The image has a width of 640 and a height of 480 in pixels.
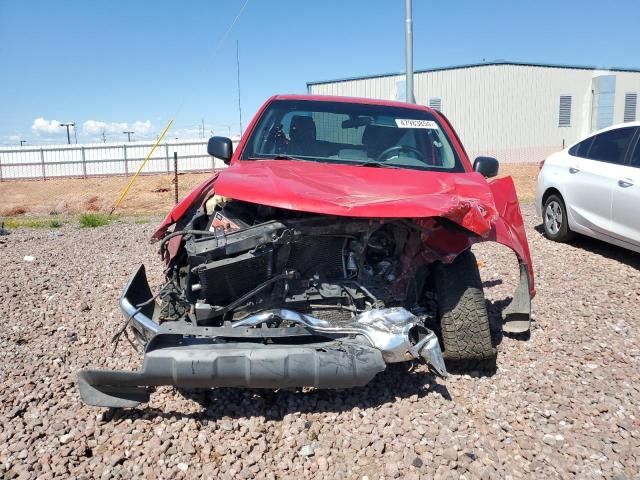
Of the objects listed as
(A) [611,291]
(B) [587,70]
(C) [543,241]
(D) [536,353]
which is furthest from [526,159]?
(D) [536,353]

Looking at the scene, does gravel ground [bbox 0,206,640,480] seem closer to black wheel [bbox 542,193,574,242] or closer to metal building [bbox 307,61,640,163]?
black wheel [bbox 542,193,574,242]

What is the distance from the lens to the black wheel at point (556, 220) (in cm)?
720

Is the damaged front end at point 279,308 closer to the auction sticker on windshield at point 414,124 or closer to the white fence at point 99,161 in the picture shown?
the auction sticker on windshield at point 414,124

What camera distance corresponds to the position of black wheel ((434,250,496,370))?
3.21 meters

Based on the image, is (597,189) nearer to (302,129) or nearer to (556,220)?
(556,220)

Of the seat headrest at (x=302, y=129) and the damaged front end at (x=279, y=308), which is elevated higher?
the seat headrest at (x=302, y=129)

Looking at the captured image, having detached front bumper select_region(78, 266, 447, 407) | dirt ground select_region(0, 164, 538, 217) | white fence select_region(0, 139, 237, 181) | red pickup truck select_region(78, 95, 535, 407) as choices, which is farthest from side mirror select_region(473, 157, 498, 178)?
white fence select_region(0, 139, 237, 181)

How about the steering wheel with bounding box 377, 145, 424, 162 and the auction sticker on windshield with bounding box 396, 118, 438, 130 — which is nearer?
the steering wheel with bounding box 377, 145, 424, 162

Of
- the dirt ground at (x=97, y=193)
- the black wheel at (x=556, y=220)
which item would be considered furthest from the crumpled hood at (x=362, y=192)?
the dirt ground at (x=97, y=193)

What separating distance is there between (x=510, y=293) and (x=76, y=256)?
17.8ft

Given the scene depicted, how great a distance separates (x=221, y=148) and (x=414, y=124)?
1652mm

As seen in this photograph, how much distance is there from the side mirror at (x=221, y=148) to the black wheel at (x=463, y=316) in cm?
206

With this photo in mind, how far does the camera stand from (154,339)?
272 cm

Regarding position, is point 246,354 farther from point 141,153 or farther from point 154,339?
point 141,153
